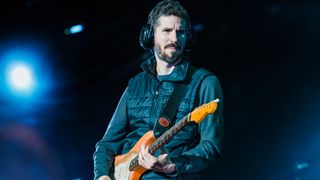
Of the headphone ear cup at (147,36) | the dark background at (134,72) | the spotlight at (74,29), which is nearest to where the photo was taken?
the headphone ear cup at (147,36)

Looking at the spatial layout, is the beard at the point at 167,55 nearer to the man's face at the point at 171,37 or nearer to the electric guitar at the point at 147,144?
the man's face at the point at 171,37

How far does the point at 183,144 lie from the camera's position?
3795 millimetres

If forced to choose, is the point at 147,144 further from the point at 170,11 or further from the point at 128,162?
the point at 170,11

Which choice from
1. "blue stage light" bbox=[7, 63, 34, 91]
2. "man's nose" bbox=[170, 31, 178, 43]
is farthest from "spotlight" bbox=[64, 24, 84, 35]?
"man's nose" bbox=[170, 31, 178, 43]

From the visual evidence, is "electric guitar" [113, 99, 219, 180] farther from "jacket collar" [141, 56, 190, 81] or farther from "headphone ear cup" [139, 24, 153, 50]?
"headphone ear cup" [139, 24, 153, 50]

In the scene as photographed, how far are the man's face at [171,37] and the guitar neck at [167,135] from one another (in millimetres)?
550

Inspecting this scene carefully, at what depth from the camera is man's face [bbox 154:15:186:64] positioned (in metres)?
3.90

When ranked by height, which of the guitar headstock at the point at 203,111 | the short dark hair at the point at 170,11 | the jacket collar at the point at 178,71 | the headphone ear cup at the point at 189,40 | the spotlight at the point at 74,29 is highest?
the spotlight at the point at 74,29

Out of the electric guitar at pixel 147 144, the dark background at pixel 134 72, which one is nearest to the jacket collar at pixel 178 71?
the electric guitar at pixel 147 144

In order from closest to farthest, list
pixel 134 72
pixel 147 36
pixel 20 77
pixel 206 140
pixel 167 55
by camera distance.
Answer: pixel 206 140 → pixel 167 55 → pixel 147 36 → pixel 20 77 → pixel 134 72

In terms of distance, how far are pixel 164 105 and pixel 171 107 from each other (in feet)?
0.22

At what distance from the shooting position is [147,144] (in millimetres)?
3771

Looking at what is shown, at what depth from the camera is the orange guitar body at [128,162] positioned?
150 inches

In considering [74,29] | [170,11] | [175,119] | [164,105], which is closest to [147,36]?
[170,11]
